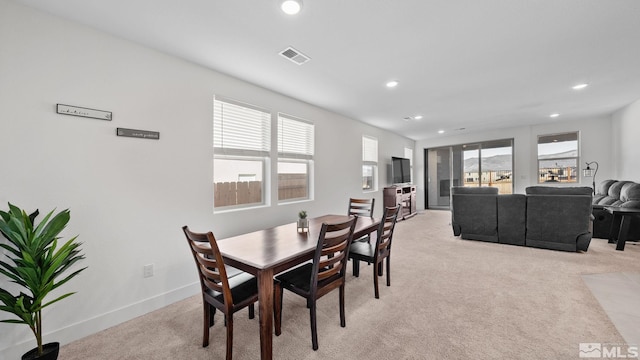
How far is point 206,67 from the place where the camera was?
9.10 feet

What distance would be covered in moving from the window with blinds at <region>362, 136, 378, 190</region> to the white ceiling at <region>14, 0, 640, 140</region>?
199 centimetres

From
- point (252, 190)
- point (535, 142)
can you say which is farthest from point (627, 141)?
point (252, 190)

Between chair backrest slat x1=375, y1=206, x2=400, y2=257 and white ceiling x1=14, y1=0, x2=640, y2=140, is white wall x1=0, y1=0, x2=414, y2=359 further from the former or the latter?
chair backrest slat x1=375, y1=206, x2=400, y2=257

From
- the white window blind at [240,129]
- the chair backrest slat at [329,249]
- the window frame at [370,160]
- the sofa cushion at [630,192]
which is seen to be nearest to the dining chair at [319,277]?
the chair backrest slat at [329,249]

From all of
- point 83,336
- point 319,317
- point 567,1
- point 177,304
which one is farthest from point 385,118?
point 83,336

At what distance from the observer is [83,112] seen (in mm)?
1993

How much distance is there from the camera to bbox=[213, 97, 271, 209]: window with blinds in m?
2.98

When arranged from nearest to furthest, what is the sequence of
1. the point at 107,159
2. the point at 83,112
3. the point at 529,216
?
the point at 83,112 → the point at 107,159 → the point at 529,216

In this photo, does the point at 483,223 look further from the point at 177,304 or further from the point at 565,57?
the point at 177,304

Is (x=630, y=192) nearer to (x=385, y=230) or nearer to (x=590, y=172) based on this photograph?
(x=590, y=172)

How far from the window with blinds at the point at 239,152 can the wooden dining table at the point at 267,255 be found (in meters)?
0.94

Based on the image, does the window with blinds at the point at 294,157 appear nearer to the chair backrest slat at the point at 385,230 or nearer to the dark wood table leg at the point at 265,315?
the chair backrest slat at the point at 385,230

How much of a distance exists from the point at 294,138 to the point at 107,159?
2.39 metres

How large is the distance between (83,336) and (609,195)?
835 cm
